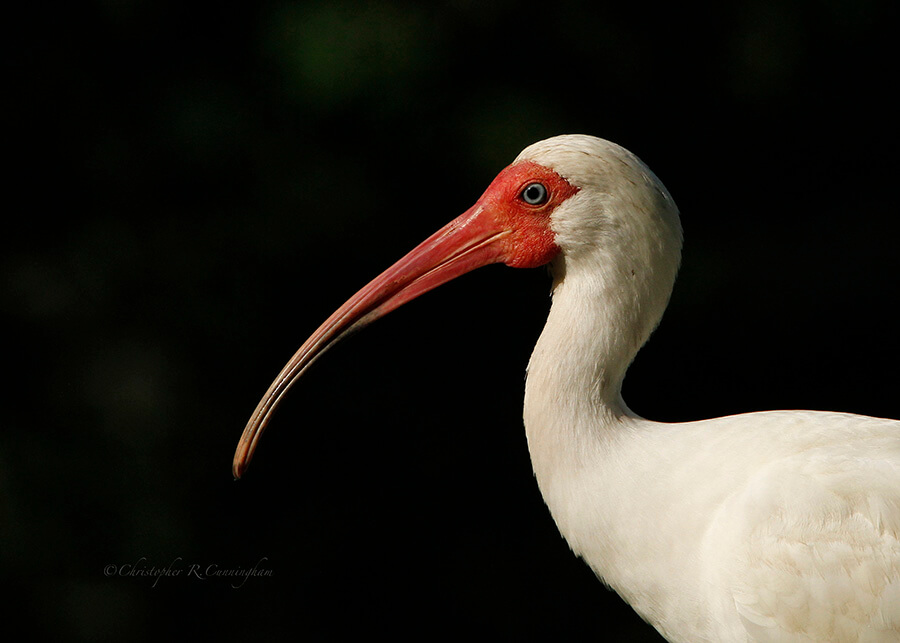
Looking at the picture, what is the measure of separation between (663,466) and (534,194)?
583 millimetres

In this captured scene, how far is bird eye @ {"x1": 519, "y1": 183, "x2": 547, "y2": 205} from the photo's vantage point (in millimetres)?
2164

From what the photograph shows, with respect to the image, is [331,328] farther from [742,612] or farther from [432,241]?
[742,612]

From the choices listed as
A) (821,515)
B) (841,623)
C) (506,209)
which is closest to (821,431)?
(821,515)

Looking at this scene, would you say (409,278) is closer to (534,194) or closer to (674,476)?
(534,194)

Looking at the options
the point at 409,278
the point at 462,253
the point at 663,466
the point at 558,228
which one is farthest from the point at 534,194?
the point at 663,466

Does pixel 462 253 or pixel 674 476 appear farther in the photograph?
pixel 462 253

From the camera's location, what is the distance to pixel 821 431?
2.09 metres

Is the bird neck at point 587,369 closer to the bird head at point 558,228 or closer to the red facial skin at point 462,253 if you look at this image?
the bird head at point 558,228

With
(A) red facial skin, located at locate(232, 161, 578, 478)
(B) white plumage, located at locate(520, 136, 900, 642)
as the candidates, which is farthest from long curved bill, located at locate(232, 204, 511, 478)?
(B) white plumage, located at locate(520, 136, 900, 642)

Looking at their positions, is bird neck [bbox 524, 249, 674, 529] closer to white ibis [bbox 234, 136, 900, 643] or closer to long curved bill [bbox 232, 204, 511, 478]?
white ibis [bbox 234, 136, 900, 643]

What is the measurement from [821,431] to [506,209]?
74 cm

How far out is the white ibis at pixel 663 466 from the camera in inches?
77.5

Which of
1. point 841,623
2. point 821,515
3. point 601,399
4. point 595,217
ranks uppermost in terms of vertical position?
→ point 595,217

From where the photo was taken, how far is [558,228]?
2.15 metres
